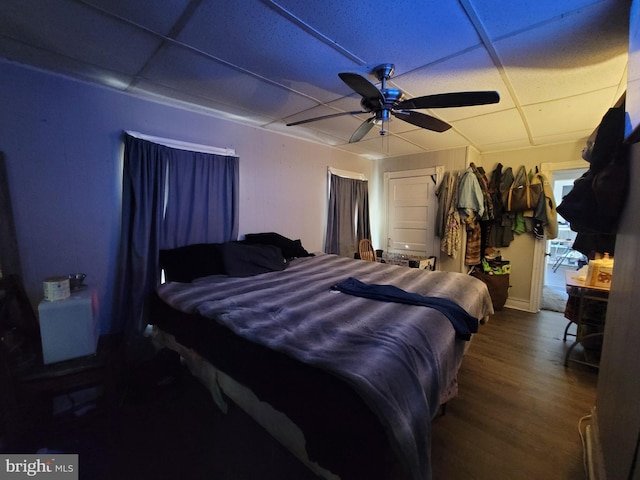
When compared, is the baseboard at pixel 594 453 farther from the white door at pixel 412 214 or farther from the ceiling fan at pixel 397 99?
the white door at pixel 412 214

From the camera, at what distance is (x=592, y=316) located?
2.56m

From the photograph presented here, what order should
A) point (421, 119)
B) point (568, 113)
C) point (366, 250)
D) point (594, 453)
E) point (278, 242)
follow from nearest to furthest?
point (594, 453) → point (421, 119) → point (568, 113) → point (278, 242) → point (366, 250)

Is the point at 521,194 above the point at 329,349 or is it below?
above

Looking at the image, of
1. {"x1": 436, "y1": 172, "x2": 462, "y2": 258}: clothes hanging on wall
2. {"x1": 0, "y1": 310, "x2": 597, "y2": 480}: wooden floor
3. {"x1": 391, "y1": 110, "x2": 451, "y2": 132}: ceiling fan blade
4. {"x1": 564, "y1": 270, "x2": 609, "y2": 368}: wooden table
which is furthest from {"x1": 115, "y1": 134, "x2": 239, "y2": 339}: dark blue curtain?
{"x1": 564, "y1": 270, "x2": 609, "y2": 368}: wooden table

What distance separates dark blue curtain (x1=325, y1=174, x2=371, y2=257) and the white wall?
1.94 metres

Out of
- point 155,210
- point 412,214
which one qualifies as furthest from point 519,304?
point 155,210

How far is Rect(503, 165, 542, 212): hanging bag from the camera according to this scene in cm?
356

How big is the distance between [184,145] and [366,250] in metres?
3.10

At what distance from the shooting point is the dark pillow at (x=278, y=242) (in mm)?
3090

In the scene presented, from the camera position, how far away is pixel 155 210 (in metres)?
2.33

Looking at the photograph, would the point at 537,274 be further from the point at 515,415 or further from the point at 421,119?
the point at 421,119

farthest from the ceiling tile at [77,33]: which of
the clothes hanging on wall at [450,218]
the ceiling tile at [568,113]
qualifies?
the clothes hanging on wall at [450,218]

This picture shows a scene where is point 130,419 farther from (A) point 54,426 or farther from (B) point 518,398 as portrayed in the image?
(B) point 518,398

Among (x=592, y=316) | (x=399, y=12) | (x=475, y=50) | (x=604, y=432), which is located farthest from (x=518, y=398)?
(x=399, y=12)
